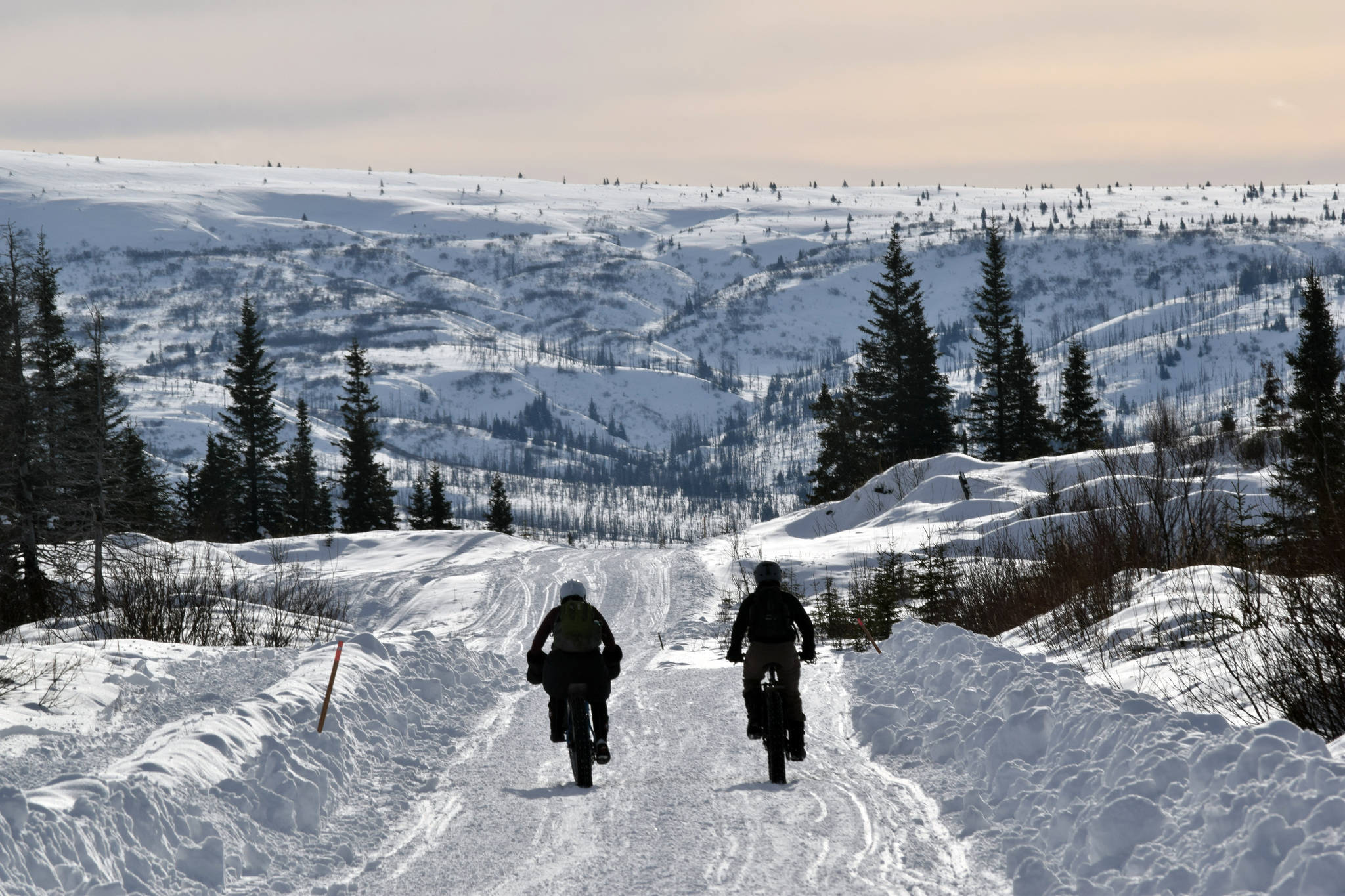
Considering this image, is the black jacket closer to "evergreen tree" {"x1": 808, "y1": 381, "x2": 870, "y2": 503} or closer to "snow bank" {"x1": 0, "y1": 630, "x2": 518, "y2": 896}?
"snow bank" {"x1": 0, "y1": 630, "x2": 518, "y2": 896}

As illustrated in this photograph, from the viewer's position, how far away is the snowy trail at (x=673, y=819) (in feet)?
21.7

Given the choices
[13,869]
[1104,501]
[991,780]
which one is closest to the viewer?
[13,869]

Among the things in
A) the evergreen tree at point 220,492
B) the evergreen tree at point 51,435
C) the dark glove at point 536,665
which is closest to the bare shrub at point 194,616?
the evergreen tree at point 51,435

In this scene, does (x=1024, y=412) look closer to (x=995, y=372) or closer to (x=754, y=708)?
(x=995, y=372)

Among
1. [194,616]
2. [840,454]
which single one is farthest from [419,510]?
[194,616]

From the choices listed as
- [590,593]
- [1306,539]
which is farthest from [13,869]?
[590,593]

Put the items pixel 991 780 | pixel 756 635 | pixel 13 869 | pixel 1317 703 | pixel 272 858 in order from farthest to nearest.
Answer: pixel 756 635, pixel 991 780, pixel 1317 703, pixel 272 858, pixel 13 869

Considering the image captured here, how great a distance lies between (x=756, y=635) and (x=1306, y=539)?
4624 mm

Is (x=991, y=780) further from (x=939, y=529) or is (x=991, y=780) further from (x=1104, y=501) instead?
(x=939, y=529)

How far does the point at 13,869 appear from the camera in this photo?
18.8ft

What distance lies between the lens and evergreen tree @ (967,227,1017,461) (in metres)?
55.0

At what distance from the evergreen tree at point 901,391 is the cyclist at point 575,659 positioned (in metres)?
44.0

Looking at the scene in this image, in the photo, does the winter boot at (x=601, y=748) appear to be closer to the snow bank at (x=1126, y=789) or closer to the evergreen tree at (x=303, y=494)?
the snow bank at (x=1126, y=789)

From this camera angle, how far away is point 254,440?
58906 millimetres
